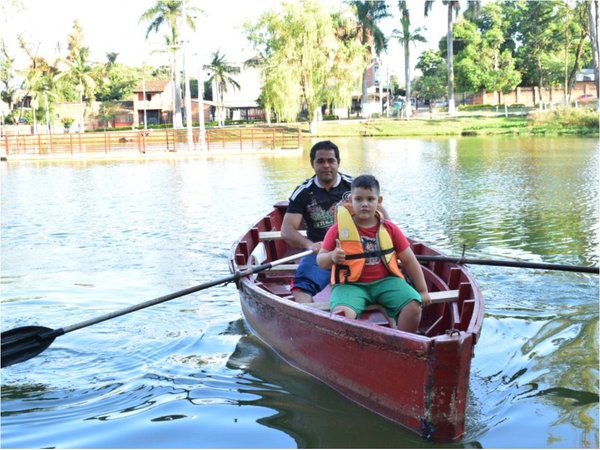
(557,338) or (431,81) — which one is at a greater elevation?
(431,81)

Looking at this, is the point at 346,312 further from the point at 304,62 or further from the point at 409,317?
the point at 304,62

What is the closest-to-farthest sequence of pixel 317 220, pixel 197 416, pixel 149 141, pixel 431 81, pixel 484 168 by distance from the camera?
pixel 197 416 < pixel 317 220 < pixel 484 168 < pixel 149 141 < pixel 431 81

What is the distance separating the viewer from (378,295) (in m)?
5.37

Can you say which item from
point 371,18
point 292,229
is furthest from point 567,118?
point 292,229

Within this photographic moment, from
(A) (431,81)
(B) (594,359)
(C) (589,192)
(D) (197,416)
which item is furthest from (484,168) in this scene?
(A) (431,81)

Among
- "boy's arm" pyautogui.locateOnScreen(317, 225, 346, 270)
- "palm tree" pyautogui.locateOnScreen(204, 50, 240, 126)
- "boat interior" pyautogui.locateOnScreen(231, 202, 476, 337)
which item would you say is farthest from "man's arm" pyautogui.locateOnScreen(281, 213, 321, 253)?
"palm tree" pyautogui.locateOnScreen(204, 50, 240, 126)

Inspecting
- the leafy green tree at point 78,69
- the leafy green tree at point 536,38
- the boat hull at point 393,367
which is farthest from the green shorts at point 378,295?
the leafy green tree at point 78,69

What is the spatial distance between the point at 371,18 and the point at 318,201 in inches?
2102

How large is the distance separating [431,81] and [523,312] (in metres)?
57.1

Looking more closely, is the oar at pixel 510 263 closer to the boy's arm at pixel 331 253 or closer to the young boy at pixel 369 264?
the young boy at pixel 369 264

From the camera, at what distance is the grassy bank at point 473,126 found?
1698 inches

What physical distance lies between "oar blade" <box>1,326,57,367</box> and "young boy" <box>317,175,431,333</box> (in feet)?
7.25

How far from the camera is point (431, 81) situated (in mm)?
62969

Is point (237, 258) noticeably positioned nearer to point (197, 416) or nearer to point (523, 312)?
point (197, 416)
